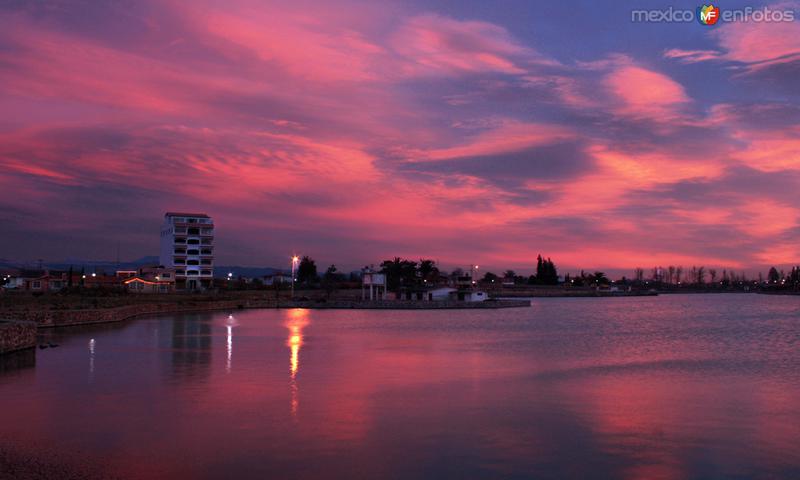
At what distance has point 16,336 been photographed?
3075cm

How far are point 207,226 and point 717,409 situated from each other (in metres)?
112

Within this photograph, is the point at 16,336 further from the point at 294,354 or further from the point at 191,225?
the point at 191,225

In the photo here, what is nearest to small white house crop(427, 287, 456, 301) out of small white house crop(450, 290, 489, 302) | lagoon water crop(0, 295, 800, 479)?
small white house crop(450, 290, 489, 302)

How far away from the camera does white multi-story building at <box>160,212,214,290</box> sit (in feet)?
390

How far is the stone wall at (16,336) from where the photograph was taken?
29.6 meters

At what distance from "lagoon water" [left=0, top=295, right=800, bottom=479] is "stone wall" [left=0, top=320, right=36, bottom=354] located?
56.9 inches

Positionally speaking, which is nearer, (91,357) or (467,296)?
(91,357)

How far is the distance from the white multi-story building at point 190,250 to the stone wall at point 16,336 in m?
86.6

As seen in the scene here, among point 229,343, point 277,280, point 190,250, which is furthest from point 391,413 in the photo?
point 277,280

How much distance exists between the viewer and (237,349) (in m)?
35.4

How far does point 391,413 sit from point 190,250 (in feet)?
354

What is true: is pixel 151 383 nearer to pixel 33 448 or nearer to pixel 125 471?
pixel 33 448

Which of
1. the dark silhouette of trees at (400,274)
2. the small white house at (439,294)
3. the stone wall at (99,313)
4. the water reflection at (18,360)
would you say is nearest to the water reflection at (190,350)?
the stone wall at (99,313)

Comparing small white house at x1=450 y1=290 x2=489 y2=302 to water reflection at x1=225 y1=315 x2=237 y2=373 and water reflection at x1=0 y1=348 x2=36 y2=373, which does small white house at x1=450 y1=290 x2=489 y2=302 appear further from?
water reflection at x1=0 y1=348 x2=36 y2=373
